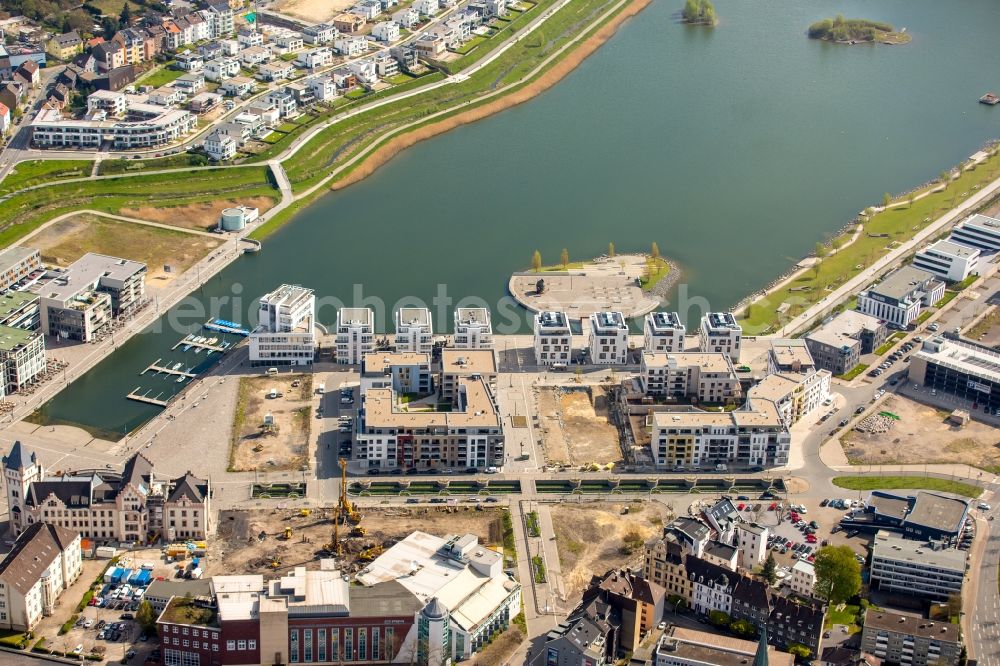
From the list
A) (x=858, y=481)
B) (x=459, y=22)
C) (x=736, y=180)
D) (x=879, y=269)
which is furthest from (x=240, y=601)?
(x=459, y=22)

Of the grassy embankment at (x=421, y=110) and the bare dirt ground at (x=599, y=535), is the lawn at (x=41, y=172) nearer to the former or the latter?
the grassy embankment at (x=421, y=110)

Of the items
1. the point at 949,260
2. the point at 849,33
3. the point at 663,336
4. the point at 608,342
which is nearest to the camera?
the point at 608,342

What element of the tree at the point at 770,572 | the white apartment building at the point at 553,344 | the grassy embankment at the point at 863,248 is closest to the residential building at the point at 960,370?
the grassy embankment at the point at 863,248

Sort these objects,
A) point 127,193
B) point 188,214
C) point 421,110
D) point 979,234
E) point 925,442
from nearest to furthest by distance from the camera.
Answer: point 925,442, point 979,234, point 188,214, point 127,193, point 421,110

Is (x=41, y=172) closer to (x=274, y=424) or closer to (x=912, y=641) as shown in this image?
(x=274, y=424)

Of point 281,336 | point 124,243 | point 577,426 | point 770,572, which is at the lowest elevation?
point 770,572

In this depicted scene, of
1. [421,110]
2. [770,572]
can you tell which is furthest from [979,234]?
[421,110]

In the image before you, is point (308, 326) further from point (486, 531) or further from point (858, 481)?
point (858, 481)

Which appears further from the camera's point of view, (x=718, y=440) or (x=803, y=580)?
(x=718, y=440)
